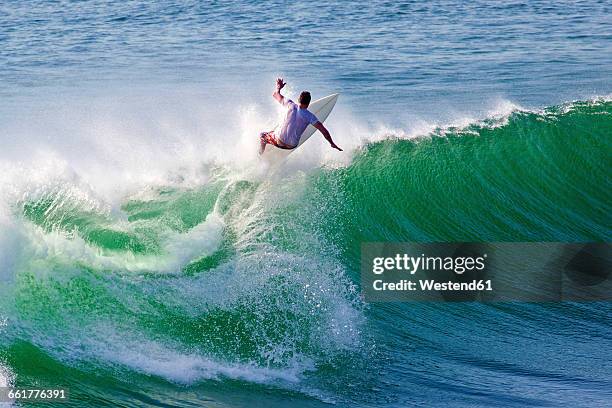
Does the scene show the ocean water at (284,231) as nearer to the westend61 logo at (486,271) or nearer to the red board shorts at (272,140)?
the westend61 logo at (486,271)

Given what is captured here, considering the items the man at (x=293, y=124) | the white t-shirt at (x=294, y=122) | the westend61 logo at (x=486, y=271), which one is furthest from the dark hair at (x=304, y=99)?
the westend61 logo at (x=486, y=271)

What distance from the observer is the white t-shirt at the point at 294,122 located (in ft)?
32.9

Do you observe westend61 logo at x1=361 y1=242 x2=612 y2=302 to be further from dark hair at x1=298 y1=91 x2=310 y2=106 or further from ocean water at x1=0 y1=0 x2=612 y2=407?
dark hair at x1=298 y1=91 x2=310 y2=106

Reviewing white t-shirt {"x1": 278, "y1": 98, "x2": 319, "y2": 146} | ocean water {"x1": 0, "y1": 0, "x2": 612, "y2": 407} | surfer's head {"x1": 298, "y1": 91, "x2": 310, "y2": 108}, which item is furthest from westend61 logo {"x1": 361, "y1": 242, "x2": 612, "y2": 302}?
surfer's head {"x1": 298, "y1": 91, "x2": 310, "y2": 108}

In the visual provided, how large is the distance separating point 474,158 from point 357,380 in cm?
524

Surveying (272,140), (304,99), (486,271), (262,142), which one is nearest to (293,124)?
(304,99)

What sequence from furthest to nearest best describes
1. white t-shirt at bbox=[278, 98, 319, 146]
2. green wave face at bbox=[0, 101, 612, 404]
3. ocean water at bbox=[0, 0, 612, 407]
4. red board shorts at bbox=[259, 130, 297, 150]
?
red board shorts at bbox=[259, 130, 297, 150]
white t-shirt at bbox=[278, 98, 319, 146]
green wave face at bbox=[0, 101, 612, 404]
ocean water at bbox=[0, 0, 612, 407]

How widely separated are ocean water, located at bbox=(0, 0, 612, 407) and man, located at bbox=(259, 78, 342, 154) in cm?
75

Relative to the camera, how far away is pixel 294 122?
10.2m

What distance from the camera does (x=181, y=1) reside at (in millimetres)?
28906

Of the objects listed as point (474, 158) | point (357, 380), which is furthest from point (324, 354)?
point (474, 158)

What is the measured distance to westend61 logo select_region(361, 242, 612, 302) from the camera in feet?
35.0

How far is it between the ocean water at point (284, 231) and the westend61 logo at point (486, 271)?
20 cm

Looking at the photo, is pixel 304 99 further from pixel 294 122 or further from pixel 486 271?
pixel 486 271
